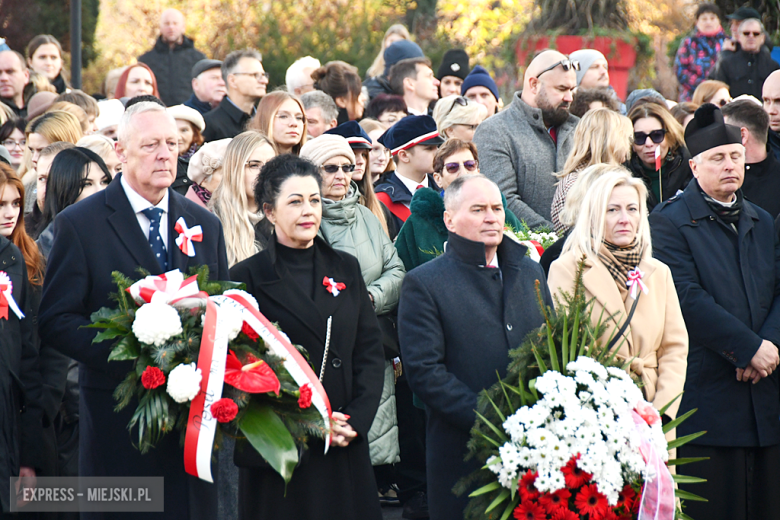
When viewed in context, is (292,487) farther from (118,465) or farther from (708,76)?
(708,76)

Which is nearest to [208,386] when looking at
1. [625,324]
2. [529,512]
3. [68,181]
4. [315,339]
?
[315,339]

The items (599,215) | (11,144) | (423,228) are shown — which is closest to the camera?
(599,215)

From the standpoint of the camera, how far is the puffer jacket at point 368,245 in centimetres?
527

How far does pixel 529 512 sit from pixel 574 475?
24cm

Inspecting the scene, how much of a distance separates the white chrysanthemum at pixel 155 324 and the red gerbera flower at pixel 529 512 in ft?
5.13

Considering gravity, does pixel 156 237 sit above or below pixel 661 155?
below

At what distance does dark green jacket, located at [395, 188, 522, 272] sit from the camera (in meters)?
5.59

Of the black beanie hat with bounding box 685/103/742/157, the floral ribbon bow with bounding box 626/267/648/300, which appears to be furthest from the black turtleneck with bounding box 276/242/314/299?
the black beanie hat with bounding box 685/103/742/157

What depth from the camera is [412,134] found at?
656 cm

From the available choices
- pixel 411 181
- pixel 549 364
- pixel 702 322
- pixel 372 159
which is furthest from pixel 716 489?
pixel 372 159

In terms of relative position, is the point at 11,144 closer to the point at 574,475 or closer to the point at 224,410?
the point at 224,410

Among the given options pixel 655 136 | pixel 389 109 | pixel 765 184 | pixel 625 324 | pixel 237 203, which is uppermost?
pixel 389 109

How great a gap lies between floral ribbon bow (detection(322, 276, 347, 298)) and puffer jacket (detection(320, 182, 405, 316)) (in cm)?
99

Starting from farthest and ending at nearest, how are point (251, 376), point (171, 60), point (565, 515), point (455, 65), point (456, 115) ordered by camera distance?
point (171, 60)
point (455, 65)
point (456, 115)
point (565, 515)
point (251, 376)
